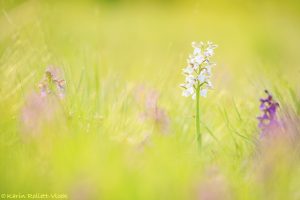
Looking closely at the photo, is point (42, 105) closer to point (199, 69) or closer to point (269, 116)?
point (199, 69)

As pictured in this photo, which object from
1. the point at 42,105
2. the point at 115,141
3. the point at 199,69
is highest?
the point at 199,69

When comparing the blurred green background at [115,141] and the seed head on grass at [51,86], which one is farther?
the seed head on grass at [51,86]

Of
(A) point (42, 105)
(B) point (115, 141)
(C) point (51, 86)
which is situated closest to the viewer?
(B) point (115, 141)

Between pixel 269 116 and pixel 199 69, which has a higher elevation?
pixel 199 69

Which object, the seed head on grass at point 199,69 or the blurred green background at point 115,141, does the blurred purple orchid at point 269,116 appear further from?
the seed head on grass at point 199,69

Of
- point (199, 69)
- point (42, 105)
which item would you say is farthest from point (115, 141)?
point (199, 69)

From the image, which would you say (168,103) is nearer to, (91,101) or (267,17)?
(91,101)

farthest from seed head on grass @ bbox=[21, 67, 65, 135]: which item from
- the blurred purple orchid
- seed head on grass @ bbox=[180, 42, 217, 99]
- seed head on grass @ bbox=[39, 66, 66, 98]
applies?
the blurred purple orchid

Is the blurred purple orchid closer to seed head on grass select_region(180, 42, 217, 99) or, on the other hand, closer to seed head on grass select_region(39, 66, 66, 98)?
seed head on grass select_region(180, 42, 217, 99)

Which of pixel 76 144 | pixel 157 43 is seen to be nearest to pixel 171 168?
pixel 76 144

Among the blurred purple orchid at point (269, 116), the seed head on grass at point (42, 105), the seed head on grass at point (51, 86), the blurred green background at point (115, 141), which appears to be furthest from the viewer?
the seed head on grass at point (51, 86)

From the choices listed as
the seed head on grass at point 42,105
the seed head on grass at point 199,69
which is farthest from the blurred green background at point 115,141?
the seed head on grass at point 199,69
